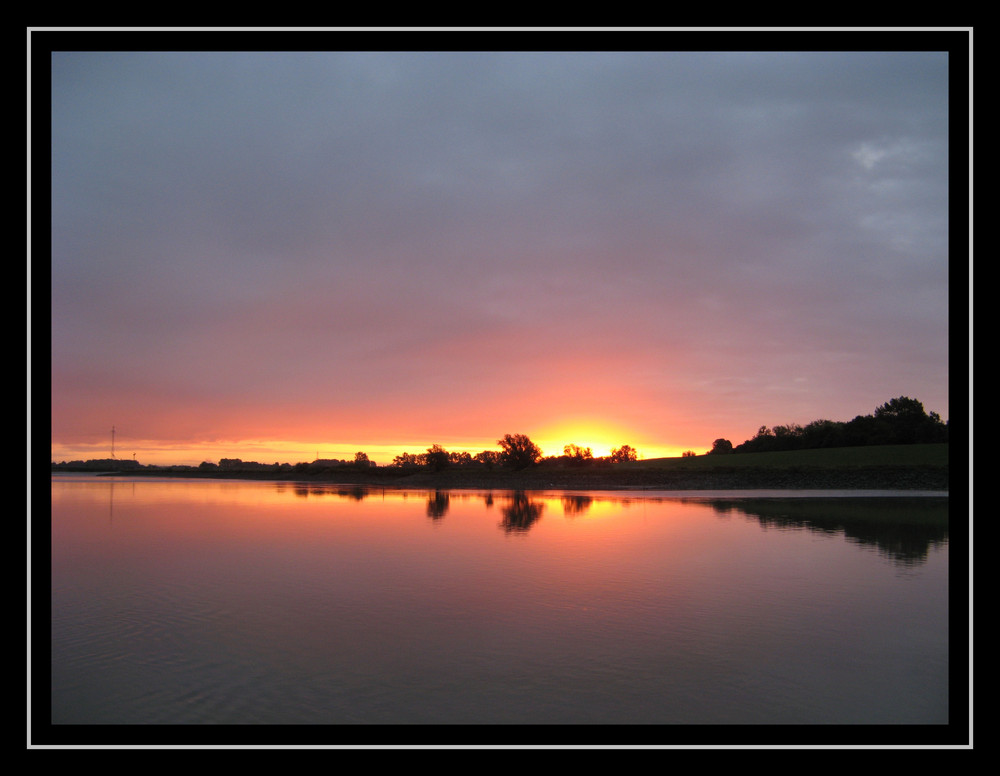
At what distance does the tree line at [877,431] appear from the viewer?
9175 cm

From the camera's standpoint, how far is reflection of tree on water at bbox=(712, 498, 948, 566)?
21734 millimetres

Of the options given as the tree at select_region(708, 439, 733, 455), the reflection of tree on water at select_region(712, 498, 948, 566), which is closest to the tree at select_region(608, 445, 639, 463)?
the tree at select_region(708, 439, 733, 455)

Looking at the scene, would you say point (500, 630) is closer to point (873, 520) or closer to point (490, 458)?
point (873, 520)

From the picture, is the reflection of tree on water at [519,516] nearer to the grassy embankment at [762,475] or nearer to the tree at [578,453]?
the grassy embankment at [762,475]

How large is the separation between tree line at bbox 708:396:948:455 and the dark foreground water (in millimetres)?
80268

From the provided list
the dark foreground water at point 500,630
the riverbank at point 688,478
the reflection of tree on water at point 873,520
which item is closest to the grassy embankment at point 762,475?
the riverbank at point 688,478

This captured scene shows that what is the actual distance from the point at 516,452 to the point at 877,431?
56.2m

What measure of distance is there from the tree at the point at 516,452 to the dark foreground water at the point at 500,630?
6942 centimetres

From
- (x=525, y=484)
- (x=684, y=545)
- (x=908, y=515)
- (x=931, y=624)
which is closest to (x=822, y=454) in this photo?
(x=525, y=484)

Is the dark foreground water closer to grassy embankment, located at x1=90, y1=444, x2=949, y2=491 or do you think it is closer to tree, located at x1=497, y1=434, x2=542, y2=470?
grassy embankment, located at x1=90, y1=444, x2=949, y2=491

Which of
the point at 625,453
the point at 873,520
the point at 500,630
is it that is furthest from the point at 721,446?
the point at 500,630

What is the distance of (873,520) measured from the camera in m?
30.7
